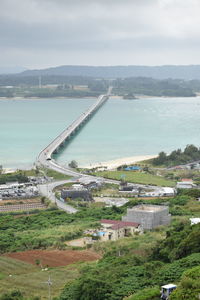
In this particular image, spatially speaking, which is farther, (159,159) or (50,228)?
(159,159)

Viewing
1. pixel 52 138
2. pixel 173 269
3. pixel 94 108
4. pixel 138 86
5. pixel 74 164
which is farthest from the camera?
pixel 138 86

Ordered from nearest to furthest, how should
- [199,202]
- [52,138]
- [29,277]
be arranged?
[29,277] < [199,202] < [52,138]

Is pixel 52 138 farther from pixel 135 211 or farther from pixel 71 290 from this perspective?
pixel 71 290

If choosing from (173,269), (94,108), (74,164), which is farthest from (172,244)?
(94,108)

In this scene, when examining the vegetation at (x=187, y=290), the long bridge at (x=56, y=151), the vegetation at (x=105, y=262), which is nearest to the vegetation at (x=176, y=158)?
the long bridge at (x=56, y=151)

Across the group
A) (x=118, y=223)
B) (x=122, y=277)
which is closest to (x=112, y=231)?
(x=118, y=223)
